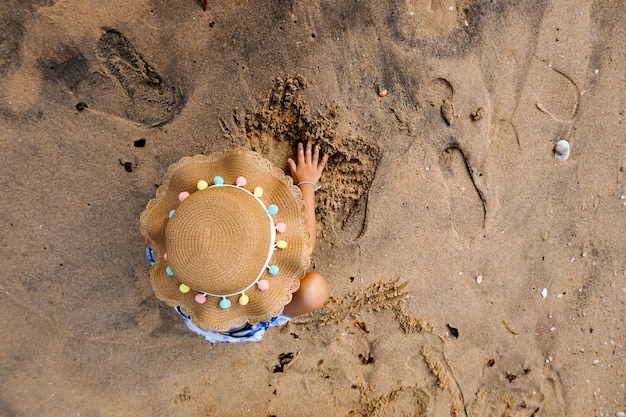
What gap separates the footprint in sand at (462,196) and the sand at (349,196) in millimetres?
12

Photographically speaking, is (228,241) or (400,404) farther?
(400,404)

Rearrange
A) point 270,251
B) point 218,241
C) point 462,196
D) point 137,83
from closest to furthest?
1. point 218,241
2. point 270,251
3. point 137,83
4. point 462,196

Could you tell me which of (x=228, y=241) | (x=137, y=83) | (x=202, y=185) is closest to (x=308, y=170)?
(x=202, y=185)

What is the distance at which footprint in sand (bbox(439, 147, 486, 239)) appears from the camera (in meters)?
2.51

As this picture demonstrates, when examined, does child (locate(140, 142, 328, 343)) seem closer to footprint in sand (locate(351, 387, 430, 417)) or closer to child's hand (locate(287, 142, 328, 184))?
child's hand (locate(287, 142, 328, 184))

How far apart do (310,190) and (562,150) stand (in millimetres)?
1514

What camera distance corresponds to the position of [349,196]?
2531mm

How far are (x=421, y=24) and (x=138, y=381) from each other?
106 inches

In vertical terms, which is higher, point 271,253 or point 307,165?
point 271,253

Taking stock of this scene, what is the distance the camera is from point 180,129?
241 cm

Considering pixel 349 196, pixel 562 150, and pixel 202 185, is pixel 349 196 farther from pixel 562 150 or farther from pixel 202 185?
pixel 562 150

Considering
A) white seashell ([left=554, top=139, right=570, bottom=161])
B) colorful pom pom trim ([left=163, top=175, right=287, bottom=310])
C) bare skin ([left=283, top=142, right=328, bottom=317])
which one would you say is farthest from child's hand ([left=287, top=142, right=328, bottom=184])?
white seashell ([left=554, top=139, right=570, bottom=161])

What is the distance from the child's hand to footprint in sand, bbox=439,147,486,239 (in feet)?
2.41

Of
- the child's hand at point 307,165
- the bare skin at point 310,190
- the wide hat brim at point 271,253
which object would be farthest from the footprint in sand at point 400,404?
the child's hand at point 307,165
